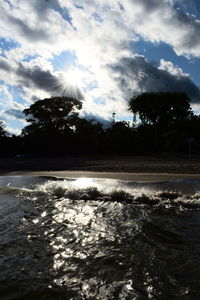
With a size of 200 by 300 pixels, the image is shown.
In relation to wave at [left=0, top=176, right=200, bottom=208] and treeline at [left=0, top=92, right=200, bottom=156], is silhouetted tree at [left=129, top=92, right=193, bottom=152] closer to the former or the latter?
treeline at [left=0, top=92, right=200, bottom=156]

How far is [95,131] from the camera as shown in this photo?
35.1 meters

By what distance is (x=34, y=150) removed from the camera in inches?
1377

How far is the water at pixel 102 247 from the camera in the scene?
370 centimetres

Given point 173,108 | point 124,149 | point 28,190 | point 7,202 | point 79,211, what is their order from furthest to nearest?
point 173,108 → point 124,149 → point 28,190 → point 7,202 → point 79,211

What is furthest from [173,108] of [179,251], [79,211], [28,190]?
[179,251]

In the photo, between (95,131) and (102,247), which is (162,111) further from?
(102,247)

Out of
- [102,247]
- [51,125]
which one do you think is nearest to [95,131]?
[51,125]

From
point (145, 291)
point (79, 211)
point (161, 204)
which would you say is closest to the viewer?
point (145, 291)

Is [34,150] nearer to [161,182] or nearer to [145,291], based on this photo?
[161,182]

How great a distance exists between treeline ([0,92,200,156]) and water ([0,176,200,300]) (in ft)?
80.1

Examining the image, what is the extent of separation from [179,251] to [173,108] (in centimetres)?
3347

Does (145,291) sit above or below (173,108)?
below

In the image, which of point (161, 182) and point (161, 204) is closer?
point (161, 204)

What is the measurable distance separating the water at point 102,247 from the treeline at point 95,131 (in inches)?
962
